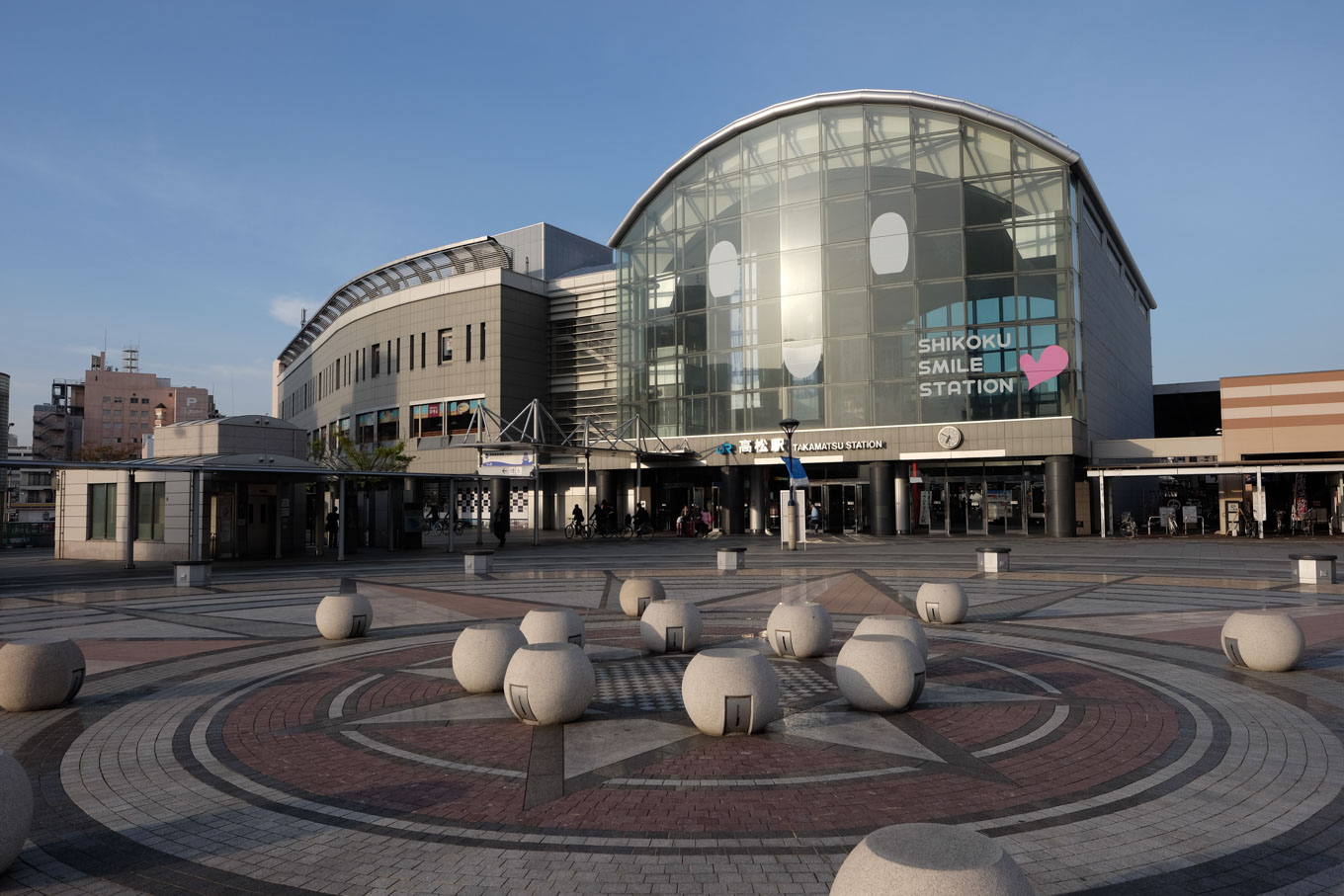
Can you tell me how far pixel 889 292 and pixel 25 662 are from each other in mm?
37910

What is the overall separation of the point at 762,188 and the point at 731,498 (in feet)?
52.1

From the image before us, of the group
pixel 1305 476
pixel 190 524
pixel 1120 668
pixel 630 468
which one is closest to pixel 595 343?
pixel 630 468

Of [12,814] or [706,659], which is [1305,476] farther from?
[12,814]

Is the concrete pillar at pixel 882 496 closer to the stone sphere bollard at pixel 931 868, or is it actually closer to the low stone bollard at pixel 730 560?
the low stone bollard at pixel 730 560

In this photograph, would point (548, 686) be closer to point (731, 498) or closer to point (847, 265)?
point (847, 265)

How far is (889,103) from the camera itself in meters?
42.3

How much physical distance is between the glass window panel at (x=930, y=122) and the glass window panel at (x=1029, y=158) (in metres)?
2.87

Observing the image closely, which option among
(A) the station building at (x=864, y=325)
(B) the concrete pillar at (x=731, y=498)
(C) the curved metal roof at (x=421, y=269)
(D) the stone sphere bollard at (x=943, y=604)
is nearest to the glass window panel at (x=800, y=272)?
(A) the station building at (x=864, y=325)

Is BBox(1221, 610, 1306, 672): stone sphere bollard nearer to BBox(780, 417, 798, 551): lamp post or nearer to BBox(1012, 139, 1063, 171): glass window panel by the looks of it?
BBox(780, 417, 798, 551): lamp post

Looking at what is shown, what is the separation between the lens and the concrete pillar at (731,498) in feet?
150

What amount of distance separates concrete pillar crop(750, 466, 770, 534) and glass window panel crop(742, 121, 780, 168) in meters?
15.7

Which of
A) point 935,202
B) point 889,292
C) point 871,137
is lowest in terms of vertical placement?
point 889,292

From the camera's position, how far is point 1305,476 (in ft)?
133

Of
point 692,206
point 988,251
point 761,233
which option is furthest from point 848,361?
point 692,206
